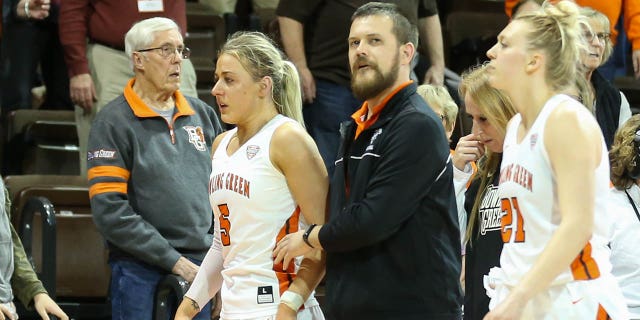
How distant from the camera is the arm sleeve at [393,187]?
324cm

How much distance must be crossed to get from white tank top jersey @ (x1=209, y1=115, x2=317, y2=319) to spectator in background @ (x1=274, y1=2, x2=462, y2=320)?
6.8 inches

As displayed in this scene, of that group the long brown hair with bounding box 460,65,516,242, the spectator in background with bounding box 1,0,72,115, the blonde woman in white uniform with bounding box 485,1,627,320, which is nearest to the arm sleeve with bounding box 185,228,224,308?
the long brown hair with bounding box 460,65,516,242

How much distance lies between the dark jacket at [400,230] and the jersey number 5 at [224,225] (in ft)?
1.56

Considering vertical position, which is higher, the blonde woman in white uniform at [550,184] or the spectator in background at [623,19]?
the blonde woman in white uniform at [550,184]

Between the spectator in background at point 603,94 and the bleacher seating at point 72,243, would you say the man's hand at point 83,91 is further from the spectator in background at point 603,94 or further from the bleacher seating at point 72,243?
the spectator in background at point 603,94

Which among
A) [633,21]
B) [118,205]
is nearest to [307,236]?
[118,205]

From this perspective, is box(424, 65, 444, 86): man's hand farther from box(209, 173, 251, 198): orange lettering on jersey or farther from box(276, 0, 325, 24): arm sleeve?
box(209, 173, 251, 198): orange lettering on jersey

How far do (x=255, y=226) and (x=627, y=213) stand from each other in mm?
1780

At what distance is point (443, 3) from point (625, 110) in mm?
3225

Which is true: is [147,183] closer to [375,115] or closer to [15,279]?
[15,279]

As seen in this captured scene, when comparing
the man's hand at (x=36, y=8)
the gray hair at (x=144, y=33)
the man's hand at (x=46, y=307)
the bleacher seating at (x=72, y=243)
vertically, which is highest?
→ the gray hair at (x=144, y=33)

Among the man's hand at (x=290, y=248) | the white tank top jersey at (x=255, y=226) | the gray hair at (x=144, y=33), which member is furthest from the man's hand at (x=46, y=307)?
the man's hand at (x=290, y=248)

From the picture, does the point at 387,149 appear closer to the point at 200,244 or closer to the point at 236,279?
the point at 236,279

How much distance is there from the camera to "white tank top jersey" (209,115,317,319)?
3615 mm
